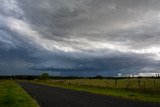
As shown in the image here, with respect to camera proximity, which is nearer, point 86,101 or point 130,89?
point 86,101

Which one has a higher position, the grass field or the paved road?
the grass field

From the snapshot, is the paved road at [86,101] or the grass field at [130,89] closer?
the paved road at [86,101]

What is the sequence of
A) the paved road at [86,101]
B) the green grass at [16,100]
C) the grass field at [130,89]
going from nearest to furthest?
the paved road at [86,101] → the green grass at [16,100] → the grass field at [130,89]

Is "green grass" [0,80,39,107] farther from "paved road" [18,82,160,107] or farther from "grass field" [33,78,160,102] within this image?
"grass field" [33,78,160,102]

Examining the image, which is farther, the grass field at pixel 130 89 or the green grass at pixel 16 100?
the grass field at pixel 130 89

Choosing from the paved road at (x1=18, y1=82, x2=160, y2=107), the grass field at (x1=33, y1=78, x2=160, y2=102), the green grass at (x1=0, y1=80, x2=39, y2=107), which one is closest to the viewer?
the paved road at (x1=18, y1=82, x2=160, y2=107)

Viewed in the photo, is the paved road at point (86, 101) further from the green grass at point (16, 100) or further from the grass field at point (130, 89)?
the grass field at point (130, 89)

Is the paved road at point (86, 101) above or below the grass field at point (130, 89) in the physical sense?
below

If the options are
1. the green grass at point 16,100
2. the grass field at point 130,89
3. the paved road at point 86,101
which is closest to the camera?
the paved road at point 86,101

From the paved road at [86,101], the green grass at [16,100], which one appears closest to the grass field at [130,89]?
the paved road at [86,101]

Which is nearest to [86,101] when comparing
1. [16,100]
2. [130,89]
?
[16,100]

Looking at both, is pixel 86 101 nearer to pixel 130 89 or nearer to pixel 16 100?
pixel 16 100

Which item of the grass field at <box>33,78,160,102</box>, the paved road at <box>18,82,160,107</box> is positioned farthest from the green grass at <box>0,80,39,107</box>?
the grass field at <box>33,78,160,102</box>

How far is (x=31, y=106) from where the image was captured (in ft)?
75.2
